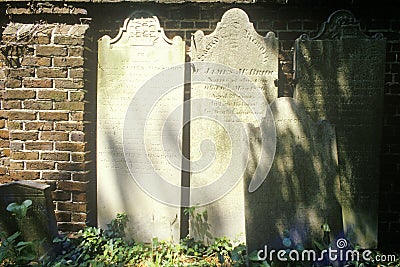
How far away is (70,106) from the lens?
3.70 metres

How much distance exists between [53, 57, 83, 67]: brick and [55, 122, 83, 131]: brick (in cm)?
58

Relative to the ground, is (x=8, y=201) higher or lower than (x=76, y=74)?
lower

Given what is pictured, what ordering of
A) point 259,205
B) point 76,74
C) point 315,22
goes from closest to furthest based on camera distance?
point 259,205, point 76,74, point 315,22

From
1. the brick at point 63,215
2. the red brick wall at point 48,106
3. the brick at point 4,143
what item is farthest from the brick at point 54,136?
the brick at point 63,215

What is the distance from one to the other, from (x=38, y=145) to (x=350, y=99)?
325cm

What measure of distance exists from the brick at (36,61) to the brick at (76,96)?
14.6 inches

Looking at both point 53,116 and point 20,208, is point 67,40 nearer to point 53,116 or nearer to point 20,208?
point 53,116

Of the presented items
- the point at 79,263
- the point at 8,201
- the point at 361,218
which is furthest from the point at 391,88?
the point at 8,201

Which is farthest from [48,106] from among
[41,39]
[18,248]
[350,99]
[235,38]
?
[350,99]

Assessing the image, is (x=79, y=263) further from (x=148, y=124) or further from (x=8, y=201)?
(x=148, y=124)

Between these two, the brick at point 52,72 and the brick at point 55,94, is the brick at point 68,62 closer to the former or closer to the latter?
the brick at point 52,72

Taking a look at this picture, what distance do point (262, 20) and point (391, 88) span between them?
1538 millimetres

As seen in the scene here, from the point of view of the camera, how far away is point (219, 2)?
12.6 ft

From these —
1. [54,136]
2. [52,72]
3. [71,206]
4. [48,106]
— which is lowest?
[71,206]
